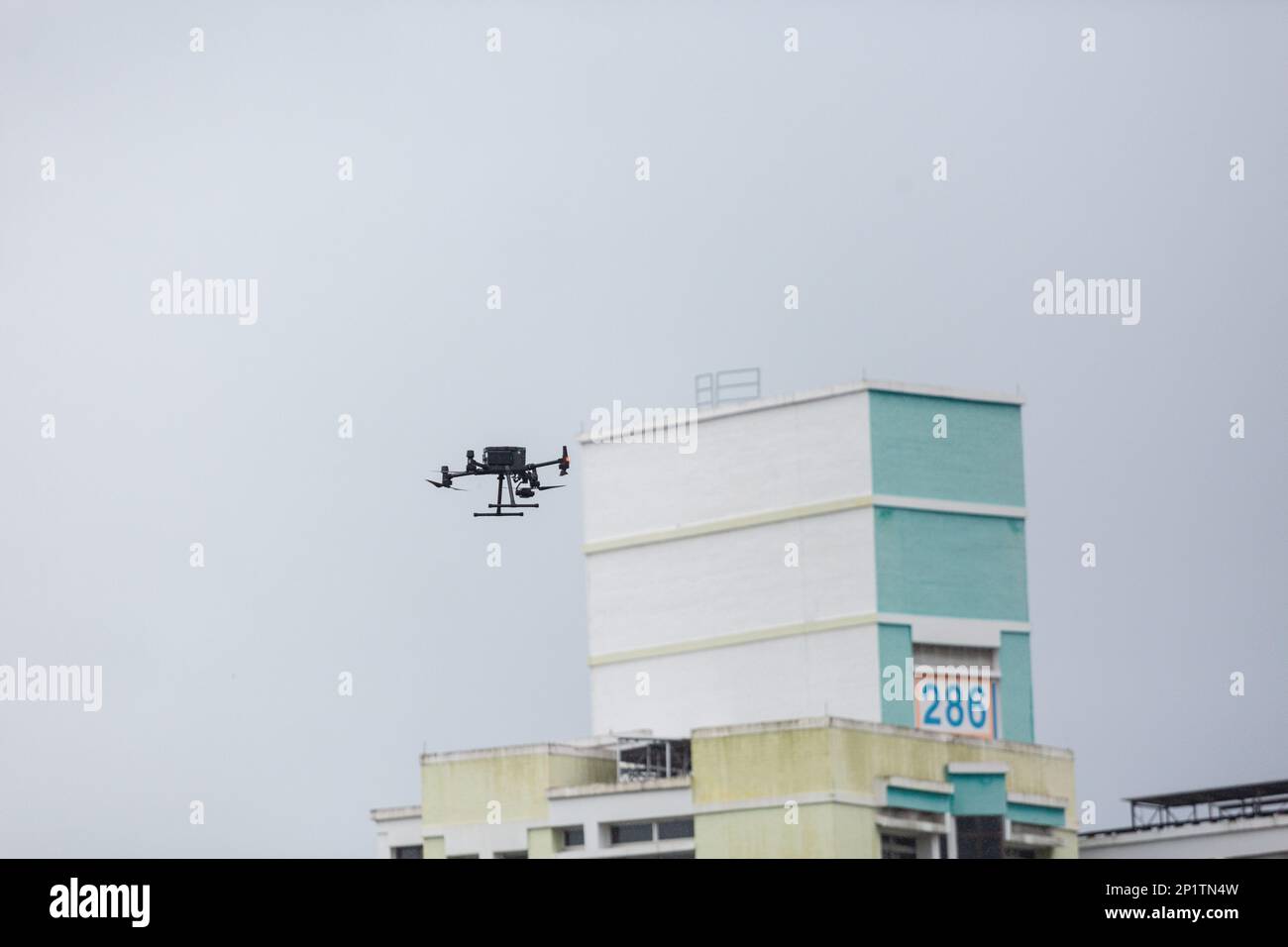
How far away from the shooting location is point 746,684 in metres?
101

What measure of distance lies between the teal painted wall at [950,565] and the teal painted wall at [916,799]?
823 cm

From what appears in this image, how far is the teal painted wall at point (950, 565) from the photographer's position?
99.4 meters

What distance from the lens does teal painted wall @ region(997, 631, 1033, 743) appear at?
330ft

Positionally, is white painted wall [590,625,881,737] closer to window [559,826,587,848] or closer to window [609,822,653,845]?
window [609,822,653,845]

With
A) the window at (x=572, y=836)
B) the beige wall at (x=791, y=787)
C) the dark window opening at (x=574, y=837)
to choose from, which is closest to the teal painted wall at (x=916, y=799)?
the beige wall at (x=791, y=787)

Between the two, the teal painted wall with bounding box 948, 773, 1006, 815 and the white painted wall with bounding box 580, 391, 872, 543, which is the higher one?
the white painted wall with bounding box 580, 391, 872, 543

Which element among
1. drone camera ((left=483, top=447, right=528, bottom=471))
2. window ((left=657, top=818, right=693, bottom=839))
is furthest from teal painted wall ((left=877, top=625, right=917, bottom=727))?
drone camera ((left=483, top=447, right=528, bottom=471))

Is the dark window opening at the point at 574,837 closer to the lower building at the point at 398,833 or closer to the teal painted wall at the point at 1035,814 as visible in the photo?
the lower building at the point at 398,833

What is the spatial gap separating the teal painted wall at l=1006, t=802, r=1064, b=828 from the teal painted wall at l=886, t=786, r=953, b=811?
9.64 feet

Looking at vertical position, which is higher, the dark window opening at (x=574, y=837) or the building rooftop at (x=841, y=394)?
the building rooftop at (x=841, y=394)

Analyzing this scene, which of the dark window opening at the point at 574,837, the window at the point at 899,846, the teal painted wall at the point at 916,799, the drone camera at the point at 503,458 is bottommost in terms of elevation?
the window at the point at 899,846

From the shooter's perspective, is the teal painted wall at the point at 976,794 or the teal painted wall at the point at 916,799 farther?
the teal painted wall at the point at 976,794

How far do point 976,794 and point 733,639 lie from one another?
12.7 metres
